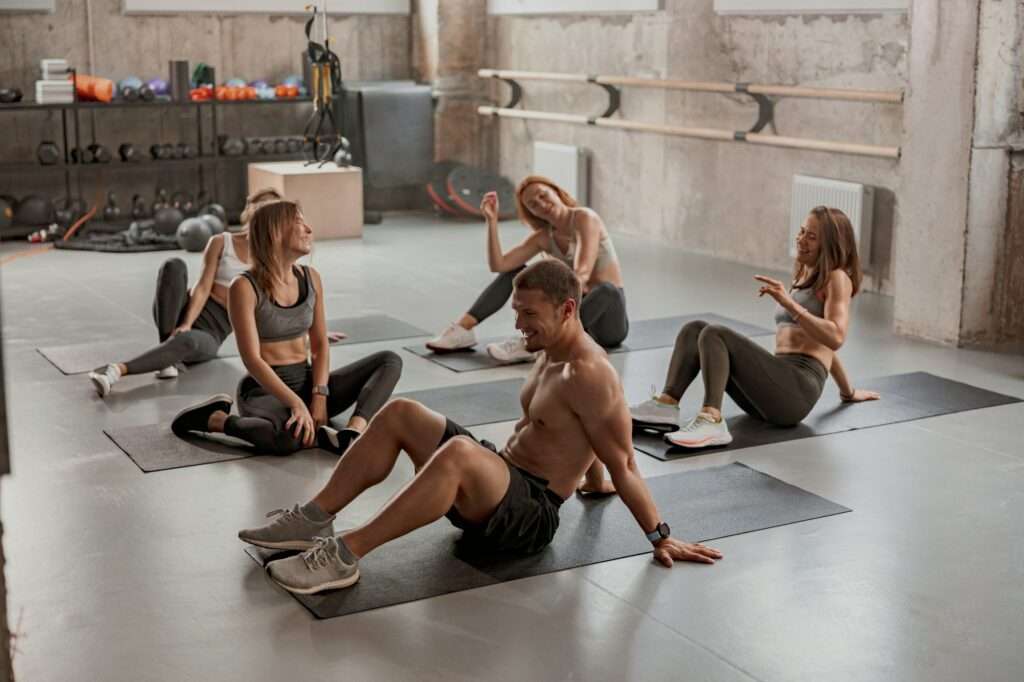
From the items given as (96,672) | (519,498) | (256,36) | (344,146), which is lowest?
(96,672)

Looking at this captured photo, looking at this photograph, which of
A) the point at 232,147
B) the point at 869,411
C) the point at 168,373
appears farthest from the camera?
the point at 232,147

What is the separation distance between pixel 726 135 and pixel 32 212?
A: 5234mm

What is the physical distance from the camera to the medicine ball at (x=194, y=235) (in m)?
9.00

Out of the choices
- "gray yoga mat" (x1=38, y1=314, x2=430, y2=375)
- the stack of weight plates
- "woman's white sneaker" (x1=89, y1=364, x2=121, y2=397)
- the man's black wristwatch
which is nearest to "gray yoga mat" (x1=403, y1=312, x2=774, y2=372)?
"gray yoga mat" (x1=38, y1=314, x2=430, y2=375)

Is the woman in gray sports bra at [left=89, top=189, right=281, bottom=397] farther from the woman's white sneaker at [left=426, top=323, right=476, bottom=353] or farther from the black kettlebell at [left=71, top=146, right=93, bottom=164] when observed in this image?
the black kettlebell at [left=71, top=146, right=93, bottom=164]

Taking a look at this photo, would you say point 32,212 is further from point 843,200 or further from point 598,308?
point 843,200

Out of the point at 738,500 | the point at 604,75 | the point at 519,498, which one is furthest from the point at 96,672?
the point at 604,75

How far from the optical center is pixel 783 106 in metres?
8.18

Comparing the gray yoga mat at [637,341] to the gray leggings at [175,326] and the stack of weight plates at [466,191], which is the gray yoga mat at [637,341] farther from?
the stack of weight plates at [466,191]

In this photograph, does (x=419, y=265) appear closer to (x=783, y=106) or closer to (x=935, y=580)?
(x=783, y=106)

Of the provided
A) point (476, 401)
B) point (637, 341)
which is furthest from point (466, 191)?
point (476, 401)

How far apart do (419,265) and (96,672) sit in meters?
5.94

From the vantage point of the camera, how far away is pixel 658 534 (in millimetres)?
3430

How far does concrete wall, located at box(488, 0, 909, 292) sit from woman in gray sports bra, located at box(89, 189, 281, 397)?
11.6 feet
